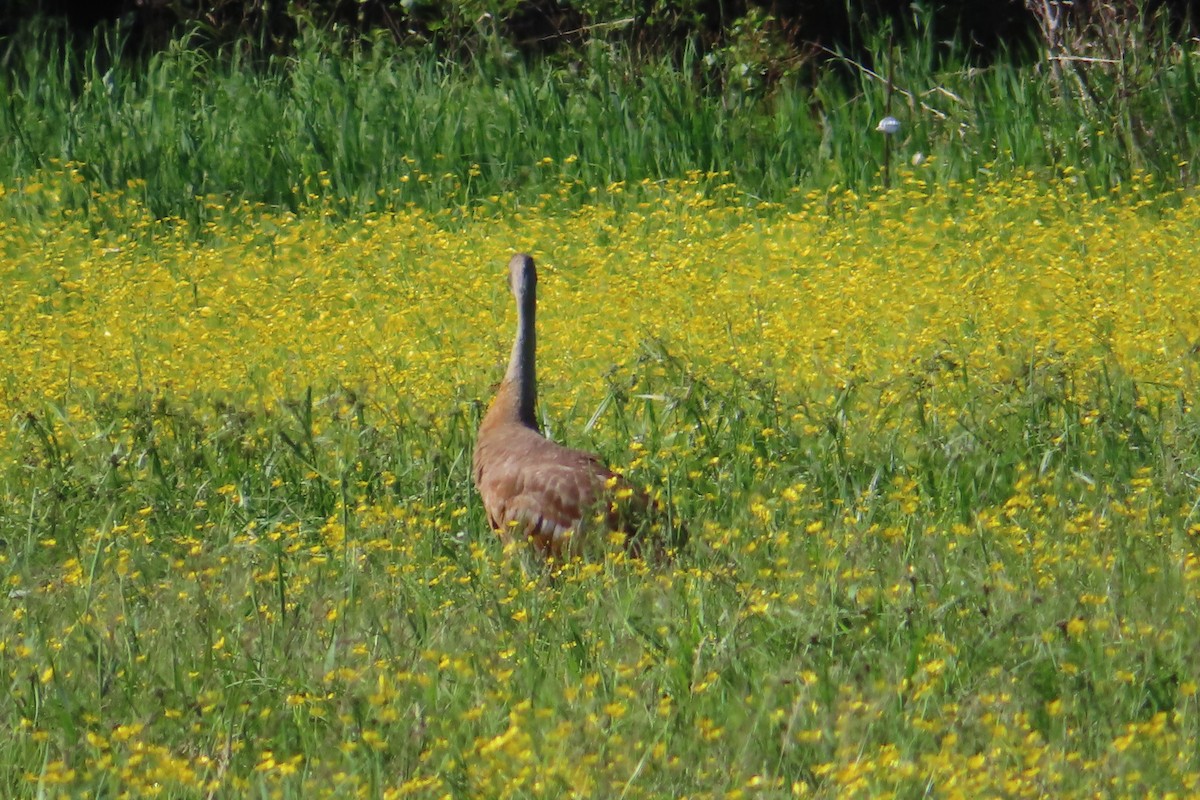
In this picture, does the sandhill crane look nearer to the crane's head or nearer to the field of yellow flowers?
the field of yellow flowers

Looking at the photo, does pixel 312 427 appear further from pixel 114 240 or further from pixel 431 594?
pixel 114 240

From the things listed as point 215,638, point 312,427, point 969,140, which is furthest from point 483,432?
point 969,140

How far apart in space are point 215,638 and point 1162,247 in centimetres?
469

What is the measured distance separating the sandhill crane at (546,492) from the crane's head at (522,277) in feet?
1.28

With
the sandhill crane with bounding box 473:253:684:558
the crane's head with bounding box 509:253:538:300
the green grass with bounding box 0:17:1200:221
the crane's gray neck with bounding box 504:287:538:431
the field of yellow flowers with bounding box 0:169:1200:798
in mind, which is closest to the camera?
the field of yellow flowers with bounding box 0:169:1200:798

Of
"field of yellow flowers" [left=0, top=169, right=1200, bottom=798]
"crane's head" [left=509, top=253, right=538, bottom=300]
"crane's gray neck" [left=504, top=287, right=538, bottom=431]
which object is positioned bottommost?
"field of yellow flowers" [left=0, top=169, right=1200, bottom=798]

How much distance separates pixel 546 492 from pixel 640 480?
54cm

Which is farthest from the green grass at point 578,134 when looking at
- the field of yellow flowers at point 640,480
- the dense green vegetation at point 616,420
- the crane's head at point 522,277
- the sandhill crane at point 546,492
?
the sandhill crane at point 546,492

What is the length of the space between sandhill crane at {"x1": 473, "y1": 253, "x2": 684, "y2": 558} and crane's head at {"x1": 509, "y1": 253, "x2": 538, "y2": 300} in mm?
390

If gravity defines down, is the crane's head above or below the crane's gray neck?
above

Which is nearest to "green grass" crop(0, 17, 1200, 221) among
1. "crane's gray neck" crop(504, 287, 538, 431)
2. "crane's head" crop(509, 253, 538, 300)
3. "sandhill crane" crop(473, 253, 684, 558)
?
"crane's head" crop(509, 253, 538, 300)

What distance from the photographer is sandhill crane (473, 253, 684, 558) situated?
4.34 meters

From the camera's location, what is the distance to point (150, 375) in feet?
20.8

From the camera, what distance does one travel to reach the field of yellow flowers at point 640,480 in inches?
129
